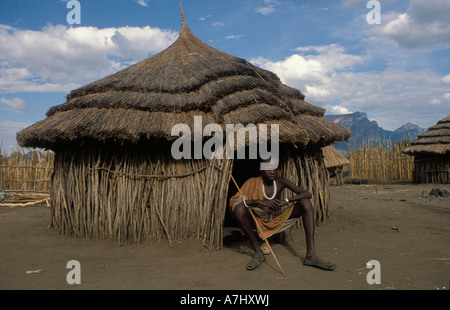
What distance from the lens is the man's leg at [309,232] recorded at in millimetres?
3975

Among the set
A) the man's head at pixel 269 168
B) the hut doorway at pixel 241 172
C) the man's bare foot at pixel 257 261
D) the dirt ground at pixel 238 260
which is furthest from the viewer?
the hut doorway at pixel 241 172

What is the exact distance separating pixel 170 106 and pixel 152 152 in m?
0.84

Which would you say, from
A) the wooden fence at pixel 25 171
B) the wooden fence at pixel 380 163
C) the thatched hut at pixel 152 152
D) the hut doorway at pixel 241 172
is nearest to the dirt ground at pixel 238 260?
the thatched hut at pixel 152 152

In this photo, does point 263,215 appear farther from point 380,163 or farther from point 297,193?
point 380,163

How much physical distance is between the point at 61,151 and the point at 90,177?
0.95 meters

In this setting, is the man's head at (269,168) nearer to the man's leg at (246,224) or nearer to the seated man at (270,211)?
the seated man at (270,211)

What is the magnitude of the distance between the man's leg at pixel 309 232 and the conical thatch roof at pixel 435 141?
11818 millimetres

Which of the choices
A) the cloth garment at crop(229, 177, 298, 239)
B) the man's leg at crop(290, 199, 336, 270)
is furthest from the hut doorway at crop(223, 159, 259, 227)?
the man's leg at crop(290, 199, 336, 270)

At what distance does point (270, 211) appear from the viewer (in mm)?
4488

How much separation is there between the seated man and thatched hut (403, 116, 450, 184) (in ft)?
38.5

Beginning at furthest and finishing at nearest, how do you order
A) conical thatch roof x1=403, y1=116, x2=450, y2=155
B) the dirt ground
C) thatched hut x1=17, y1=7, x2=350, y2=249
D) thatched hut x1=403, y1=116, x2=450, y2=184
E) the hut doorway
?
thatched hut x1=403, y1=116, x2=450, y2=184
conical thatch roof x1=403, y1=116, x2=450, y2=155
the hut doorway
thatched hut x1=17, y1=7, x2=350, y2=249
the dirt ground

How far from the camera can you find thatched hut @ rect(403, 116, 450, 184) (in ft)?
44.8

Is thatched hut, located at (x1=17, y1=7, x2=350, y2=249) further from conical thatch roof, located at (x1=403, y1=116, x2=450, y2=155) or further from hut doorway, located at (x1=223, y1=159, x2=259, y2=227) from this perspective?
conical thatch roof, located at (x1=403, y1=116, x2=450, y2=155)
